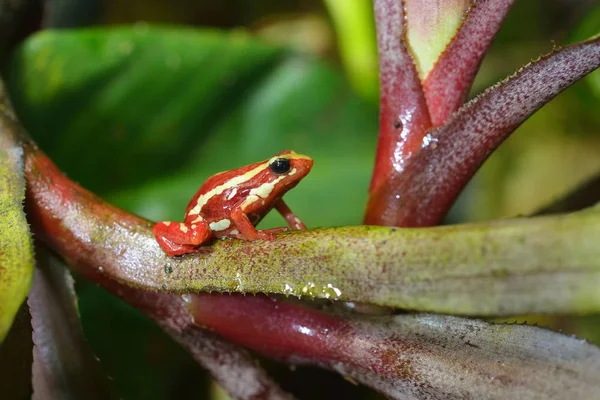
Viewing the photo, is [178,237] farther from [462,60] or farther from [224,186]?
[462,60]

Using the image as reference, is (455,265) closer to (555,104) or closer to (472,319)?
(472,319)

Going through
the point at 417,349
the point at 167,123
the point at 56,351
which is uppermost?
the point at 167,123

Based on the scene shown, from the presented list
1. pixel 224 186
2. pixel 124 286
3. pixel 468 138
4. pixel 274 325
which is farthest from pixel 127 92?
pixel 468 138

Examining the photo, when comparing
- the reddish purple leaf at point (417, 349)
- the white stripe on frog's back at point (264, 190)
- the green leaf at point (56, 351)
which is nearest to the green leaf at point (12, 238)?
the green leaf at point (56, 351)

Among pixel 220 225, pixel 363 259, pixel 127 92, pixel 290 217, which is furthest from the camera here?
pixel 127 92

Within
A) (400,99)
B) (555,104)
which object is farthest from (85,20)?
(555,104)

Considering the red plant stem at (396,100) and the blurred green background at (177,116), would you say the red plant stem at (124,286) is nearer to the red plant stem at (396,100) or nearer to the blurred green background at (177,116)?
the red plant stem at (396,100)

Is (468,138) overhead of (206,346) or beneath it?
Answer: overhead
